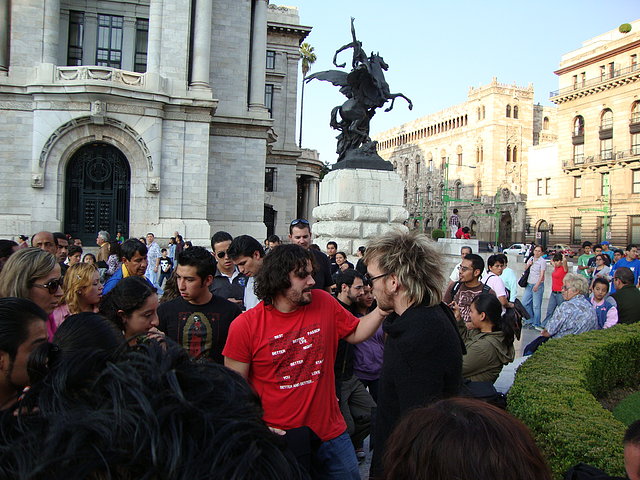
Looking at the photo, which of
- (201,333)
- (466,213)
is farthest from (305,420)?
(466,213)

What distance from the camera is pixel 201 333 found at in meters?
4.00

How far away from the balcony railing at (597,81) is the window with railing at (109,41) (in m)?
42.3

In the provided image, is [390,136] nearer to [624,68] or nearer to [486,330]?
[624,68]

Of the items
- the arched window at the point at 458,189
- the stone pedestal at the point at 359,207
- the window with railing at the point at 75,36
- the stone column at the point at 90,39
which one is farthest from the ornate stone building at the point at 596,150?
the window with railing at the point at 75,36

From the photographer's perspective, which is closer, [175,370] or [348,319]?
[175,370]

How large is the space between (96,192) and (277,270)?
22.8 metres

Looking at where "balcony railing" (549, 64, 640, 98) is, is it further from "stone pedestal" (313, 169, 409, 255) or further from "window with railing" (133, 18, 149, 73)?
"stone pedestal" (313, 169, 409, 255)

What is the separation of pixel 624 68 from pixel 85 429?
5733 centimetres

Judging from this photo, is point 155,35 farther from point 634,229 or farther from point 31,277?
point 634,229

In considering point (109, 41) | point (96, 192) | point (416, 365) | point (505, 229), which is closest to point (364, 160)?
point (416, 365)

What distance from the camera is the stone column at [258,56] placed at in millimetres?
29812

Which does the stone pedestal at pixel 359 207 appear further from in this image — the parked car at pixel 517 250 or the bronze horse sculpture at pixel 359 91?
the parked car at pixel 517 250

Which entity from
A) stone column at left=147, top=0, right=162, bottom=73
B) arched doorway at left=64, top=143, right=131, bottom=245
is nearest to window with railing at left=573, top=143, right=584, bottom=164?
stone column at left=147, top=0, right=162, bottom=73

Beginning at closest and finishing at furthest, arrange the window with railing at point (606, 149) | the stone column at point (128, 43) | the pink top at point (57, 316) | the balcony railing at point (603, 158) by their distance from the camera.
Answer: the pink top at point (57, 316) → the stone column at point (128, 43) → the balcony railing at point (603, 158) → the window with railing at point (606, 149)
